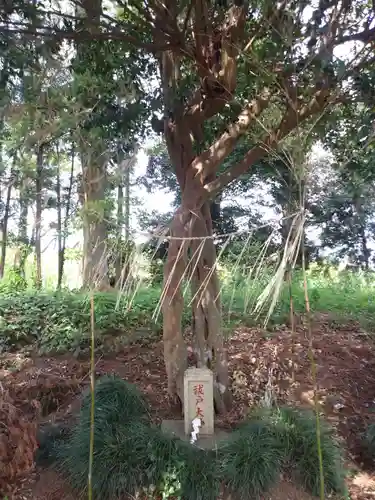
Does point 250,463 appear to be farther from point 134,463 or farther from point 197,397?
point 134,463

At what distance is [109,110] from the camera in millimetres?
3645

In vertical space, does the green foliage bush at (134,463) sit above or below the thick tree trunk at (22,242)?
below

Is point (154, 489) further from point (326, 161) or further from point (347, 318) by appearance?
point (347, 318)

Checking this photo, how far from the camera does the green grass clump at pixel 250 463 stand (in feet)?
9.84

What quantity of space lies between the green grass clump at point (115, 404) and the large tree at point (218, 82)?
0.31 meters

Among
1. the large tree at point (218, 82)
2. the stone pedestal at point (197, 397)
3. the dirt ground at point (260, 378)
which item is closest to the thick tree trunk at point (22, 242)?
the dirt ground at point (260, 378)

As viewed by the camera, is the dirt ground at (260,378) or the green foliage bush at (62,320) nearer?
the dirt ground at (260,378)

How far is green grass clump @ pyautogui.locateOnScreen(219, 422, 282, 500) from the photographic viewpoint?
300 cm

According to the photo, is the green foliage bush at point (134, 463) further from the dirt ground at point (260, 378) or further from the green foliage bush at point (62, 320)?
the green foliage bush at point (62, 320)

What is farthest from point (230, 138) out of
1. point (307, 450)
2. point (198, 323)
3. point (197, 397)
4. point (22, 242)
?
point (22, 242)

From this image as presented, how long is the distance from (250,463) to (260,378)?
145 centimetres

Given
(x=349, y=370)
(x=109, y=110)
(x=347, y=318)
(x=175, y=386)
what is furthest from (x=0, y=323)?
(x=347, y=318)

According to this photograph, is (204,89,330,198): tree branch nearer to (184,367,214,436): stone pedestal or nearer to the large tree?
the large tree

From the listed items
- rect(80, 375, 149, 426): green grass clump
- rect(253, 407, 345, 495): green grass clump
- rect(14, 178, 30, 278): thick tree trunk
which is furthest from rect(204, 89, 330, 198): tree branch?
rect(14, 178, 30, 278): thick tree trunk
